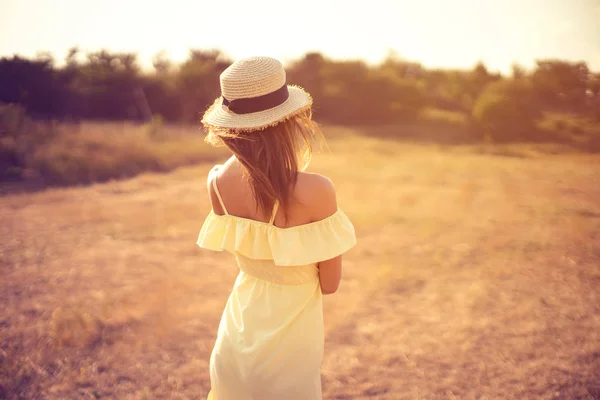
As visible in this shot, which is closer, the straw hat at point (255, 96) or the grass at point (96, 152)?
the straw hat at point (255, 96)

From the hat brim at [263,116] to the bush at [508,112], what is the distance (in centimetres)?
1090

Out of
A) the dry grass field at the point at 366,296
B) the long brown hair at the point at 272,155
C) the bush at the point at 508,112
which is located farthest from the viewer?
the bush at the point at 508,112

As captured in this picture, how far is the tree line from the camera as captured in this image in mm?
11086

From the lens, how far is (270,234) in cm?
132

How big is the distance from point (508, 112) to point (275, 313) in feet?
37.4

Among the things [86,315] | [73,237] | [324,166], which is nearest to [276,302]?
[86,315]

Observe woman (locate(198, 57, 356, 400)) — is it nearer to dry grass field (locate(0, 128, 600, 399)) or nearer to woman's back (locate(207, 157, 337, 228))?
woman's back (locate(207, 157, 337, 228))

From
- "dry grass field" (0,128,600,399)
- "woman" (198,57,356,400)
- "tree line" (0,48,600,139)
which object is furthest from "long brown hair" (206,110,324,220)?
"tree line" (0,48,600,139)

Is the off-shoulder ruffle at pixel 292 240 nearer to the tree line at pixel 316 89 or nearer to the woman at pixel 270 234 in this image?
the woman at pixel 270 234

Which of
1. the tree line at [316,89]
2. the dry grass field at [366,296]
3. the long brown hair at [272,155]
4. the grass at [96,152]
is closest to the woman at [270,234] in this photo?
the long brown hair at [272,155]

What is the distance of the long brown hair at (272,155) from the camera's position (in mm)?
1214

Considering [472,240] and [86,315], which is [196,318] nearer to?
[86,315]

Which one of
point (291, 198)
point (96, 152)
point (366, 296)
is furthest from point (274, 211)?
point (96, 152)

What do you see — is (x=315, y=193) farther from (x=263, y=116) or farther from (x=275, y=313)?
(x=275, y=313)
